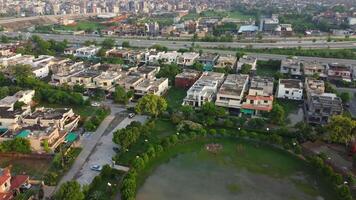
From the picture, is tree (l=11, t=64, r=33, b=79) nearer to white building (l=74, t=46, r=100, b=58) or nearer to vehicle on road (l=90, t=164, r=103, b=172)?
white building (l=74, t=46, r=100, b=58)

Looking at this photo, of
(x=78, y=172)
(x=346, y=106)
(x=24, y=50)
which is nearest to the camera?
(x=78, y=172)

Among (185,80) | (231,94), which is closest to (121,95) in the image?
(185,80)

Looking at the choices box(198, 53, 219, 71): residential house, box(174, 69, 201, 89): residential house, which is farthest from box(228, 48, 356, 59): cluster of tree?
box(174, 69, 201, 89): residential house

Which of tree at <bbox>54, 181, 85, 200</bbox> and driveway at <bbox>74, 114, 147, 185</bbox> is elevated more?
tree at <bbox>54, 181, 85, 200</bbox>

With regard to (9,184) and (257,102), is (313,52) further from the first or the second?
(9,184)

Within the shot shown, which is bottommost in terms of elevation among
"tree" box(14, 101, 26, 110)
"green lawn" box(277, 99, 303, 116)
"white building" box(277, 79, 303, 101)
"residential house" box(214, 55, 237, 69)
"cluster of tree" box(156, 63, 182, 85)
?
"green lawn" box(277, 99, 303, 116)

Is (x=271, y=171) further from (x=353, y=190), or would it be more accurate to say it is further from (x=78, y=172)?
(x=78, y=172)

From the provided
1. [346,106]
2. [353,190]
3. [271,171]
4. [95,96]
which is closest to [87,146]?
[95,96]
